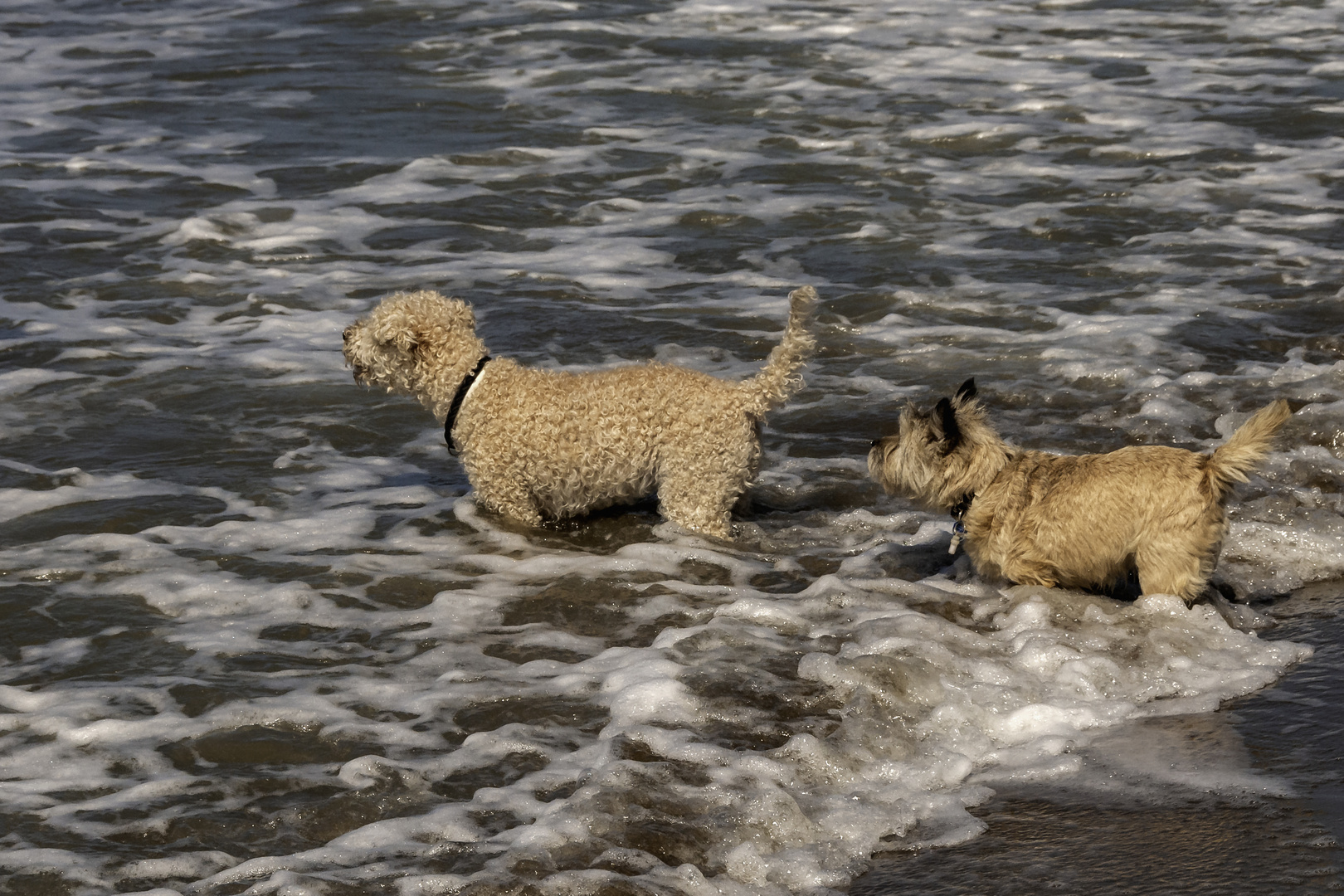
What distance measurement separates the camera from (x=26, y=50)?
1758cm

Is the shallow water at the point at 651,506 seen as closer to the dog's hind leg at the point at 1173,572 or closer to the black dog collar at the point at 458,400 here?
the dog's hind leg at the point at 1173,572

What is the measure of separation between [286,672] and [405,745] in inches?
33.2

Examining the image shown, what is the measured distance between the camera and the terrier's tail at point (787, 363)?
245 inches

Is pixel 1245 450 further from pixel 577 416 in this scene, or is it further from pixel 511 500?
pixel 511 500

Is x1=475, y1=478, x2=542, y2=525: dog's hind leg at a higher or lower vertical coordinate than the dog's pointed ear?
lower

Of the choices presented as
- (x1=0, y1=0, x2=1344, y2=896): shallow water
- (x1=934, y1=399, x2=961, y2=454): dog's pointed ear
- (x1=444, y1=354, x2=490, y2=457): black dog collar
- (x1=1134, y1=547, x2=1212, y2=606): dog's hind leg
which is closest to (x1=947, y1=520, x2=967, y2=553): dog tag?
(x1=0, y1=0, x2=1344, y2=896): shallow water

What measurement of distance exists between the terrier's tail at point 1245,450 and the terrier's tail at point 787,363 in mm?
1858

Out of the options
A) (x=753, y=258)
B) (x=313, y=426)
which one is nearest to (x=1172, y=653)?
(x=313, y=426)

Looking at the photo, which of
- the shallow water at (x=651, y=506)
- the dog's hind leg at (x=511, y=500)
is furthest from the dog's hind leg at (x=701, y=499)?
the dog's hind leg at (x=511, y=500)

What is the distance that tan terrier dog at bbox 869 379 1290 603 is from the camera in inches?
211

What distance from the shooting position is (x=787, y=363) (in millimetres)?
6371

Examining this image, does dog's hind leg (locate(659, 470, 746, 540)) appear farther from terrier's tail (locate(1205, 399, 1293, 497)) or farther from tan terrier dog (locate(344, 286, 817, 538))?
terrier's tail (locate(1205, 399, 1293, 497))

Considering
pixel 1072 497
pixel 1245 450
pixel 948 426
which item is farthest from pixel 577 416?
pixel 1245 450

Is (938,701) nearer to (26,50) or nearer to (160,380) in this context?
(160,380)
